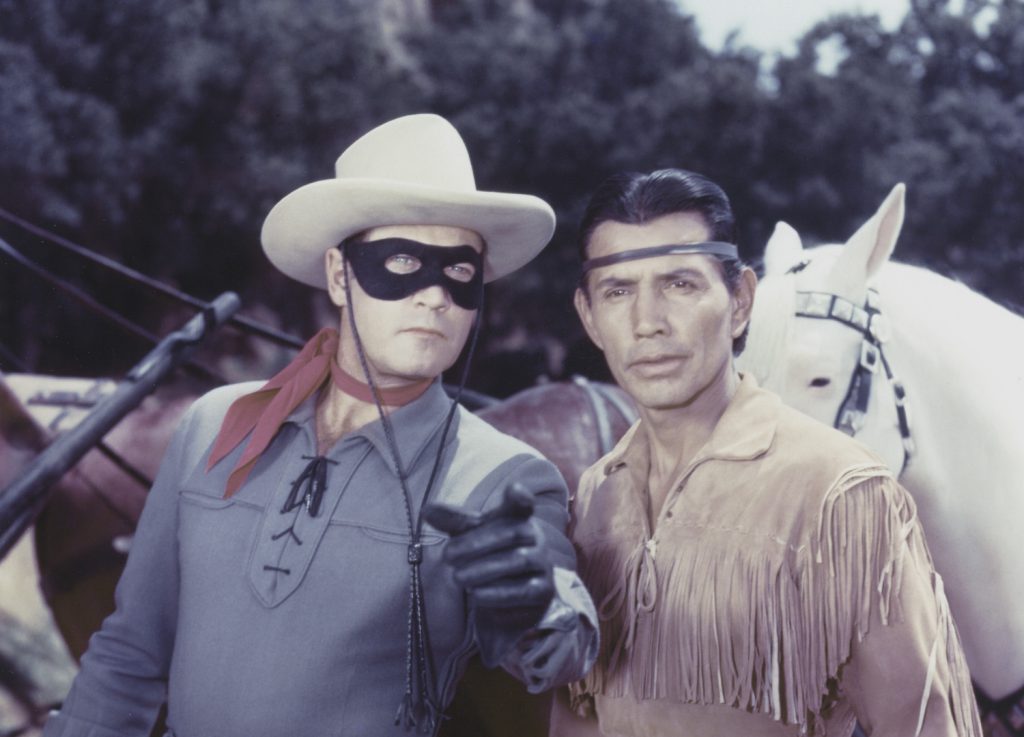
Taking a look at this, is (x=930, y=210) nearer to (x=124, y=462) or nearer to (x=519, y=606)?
(x=124, y=462)

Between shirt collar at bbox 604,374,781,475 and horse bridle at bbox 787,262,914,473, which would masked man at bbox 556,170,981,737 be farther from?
horse bridle at bbox 787,262,914,473

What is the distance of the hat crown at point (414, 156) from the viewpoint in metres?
2.03

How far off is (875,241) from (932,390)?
44cm

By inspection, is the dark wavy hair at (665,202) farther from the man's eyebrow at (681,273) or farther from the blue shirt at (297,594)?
the blue shirt at (297,594)

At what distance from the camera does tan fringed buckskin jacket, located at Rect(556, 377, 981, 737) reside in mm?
1597

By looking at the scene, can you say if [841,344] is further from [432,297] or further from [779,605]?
[432,297]

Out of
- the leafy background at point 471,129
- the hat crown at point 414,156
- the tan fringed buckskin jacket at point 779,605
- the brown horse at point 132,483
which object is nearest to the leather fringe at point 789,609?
the tan fringed buckskin jacket at point 779,605

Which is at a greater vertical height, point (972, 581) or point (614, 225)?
point (614, 225)

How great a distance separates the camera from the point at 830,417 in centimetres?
265

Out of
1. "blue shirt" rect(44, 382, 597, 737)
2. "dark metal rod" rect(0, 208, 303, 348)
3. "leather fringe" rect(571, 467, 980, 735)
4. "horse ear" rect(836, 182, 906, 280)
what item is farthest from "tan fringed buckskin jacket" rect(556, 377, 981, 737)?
"dark metal rod" rect(0, 208, 303, 348)

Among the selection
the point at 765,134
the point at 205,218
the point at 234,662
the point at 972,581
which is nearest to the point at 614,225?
the point at 234,662

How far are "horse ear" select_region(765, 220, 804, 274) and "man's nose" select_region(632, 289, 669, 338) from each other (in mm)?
1178

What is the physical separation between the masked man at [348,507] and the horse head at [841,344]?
0.84 metres

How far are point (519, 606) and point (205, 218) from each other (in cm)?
→ 1455
